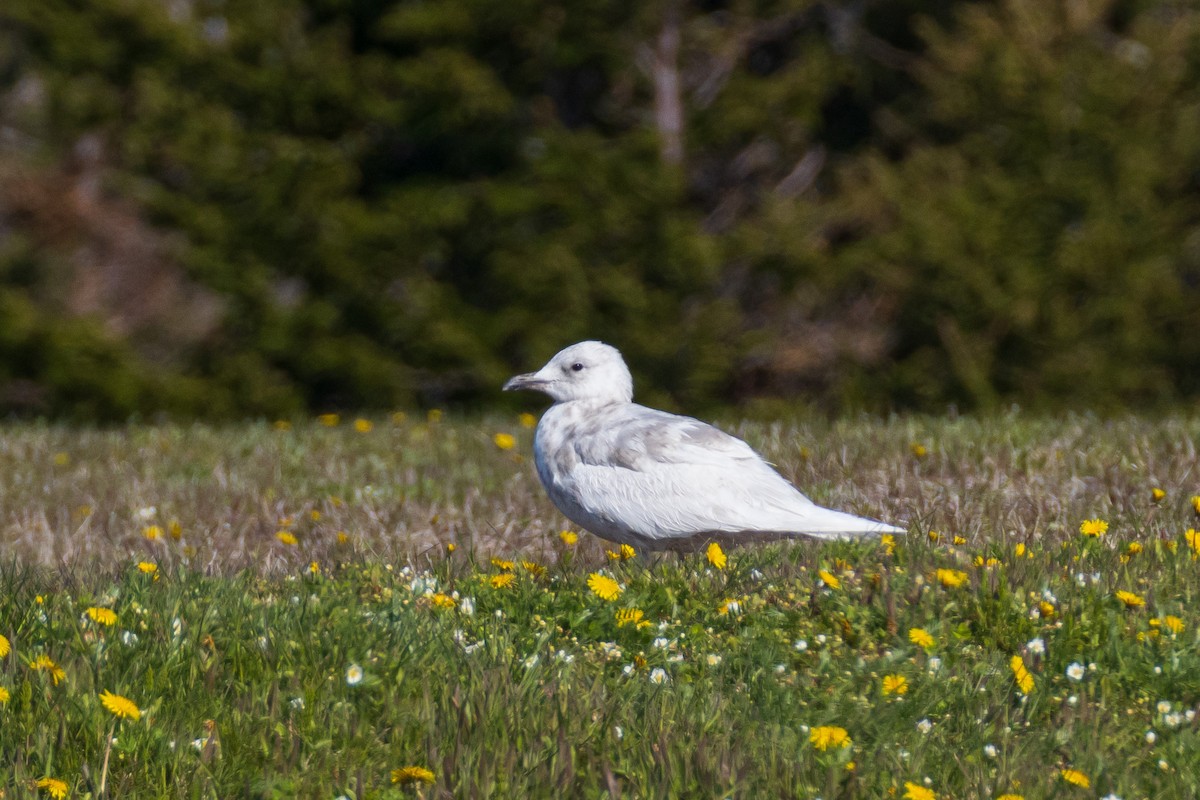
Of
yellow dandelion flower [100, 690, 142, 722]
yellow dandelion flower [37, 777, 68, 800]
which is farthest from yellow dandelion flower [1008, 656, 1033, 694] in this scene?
yellow dandelion flower [37, 777, 68, 800]

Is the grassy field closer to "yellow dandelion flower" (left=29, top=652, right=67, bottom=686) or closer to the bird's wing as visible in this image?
"yellow dandelion flower" (left=29, top=652, right=67, bottom=686)

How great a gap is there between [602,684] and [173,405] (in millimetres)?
10909

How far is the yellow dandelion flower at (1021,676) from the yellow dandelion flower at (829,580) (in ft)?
1.89

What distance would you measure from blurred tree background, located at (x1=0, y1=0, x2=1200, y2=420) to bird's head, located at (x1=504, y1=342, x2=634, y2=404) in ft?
24.1

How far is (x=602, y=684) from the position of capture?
377 cm

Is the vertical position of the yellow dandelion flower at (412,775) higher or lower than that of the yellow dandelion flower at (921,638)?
lower

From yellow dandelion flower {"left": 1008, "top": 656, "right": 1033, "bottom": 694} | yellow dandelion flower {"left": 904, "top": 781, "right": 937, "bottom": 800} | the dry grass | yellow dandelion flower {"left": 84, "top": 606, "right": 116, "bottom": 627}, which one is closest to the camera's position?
yellow dandelion flower {"left": 904, "top": 781, "right": 937, "bottom": 800}

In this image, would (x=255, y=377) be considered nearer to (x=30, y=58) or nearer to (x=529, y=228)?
(x=529, y=228)

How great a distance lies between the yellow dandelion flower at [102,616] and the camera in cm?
394

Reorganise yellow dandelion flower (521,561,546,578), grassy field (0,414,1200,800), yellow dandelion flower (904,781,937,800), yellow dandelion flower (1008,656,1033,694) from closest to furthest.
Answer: yellow dandelion flower (904,781,937,800) < grassy field (0,414,1200,800) < yellow dandelion flower (1008,656,1033,694) < yellow dandelion flower (521,561,546,578)

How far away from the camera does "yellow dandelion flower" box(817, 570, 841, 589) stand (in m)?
4.30

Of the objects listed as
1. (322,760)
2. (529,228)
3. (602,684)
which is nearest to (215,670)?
(322,760)

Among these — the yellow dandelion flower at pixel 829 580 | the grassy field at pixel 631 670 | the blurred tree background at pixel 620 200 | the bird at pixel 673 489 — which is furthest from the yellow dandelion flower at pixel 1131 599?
the blurred tree background at pixel 620 200

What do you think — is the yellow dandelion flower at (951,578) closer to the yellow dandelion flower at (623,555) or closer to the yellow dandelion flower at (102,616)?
the yellow dandelion flower at (623,555)
